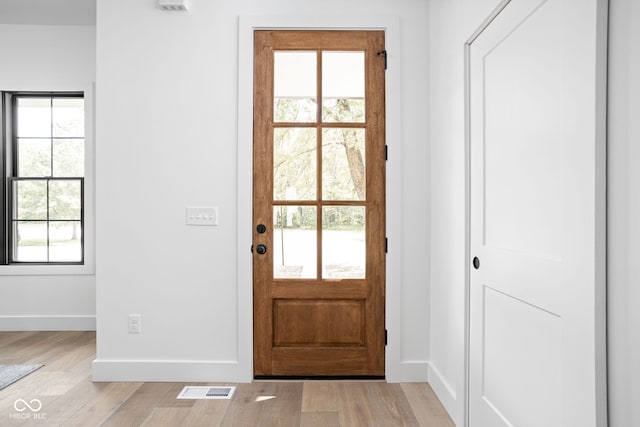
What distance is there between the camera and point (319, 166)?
9.84 ft

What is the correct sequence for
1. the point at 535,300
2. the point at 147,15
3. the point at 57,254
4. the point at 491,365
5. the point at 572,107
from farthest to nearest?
the point at 57,254 < the point at 147,15 < the point at 491,365 < the point at 535,300 < the point at 572,107

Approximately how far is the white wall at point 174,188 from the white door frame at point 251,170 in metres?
0.01

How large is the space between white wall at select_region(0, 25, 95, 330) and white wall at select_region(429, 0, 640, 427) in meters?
3.00

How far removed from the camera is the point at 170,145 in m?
2.97

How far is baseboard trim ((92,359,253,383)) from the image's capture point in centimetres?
296

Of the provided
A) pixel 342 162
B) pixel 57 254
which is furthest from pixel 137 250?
pixel 57 254

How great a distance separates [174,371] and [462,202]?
6.73 ft

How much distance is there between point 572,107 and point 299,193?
73.2 inches

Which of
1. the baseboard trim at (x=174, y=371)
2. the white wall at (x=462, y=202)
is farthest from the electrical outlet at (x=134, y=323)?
the white wall at (x=462, y=202)

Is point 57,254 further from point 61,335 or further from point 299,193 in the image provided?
point 299,193

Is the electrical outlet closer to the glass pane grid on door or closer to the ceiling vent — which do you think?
the glass pane grid on door

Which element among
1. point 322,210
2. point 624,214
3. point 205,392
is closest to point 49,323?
point 205,392

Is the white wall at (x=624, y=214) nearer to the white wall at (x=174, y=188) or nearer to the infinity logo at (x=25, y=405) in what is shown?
the white wall at (x=174, y=188)

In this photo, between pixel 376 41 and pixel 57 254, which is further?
pixel 57 254
